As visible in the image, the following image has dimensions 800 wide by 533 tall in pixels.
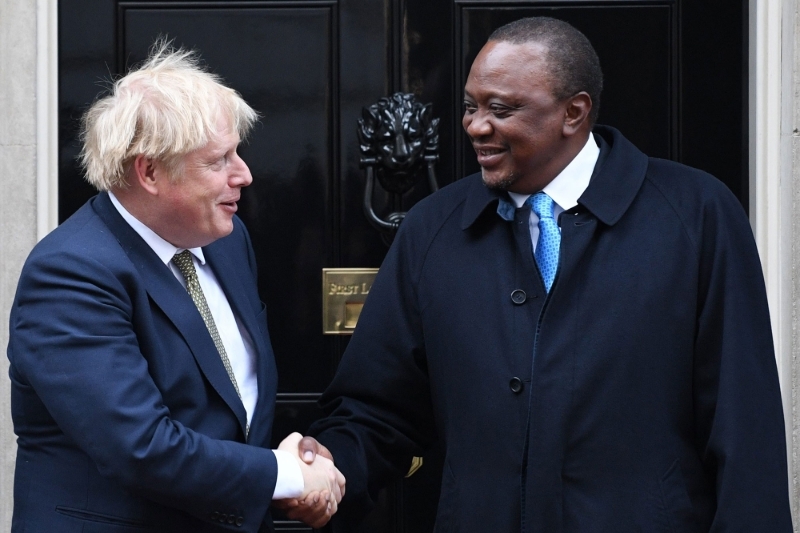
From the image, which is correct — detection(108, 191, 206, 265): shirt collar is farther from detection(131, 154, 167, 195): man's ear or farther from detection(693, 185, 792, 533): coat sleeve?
detection(693, 185, 792, 533): coat sleeve

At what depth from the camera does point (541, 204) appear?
226 cm

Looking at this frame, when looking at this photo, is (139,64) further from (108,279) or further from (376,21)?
(108,279)

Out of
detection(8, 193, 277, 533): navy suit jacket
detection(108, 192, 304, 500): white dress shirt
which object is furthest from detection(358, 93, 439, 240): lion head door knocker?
detection(8, 193, 277, 533): navy suit jacket

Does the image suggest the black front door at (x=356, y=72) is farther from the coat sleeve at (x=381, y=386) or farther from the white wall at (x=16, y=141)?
the coat sleeve at (x=381, y=386)

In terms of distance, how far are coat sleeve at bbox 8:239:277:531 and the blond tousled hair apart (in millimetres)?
219

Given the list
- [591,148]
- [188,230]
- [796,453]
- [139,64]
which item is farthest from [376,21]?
→ [796,453]

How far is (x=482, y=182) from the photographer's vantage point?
2357 mm

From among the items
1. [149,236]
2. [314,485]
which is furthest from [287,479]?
[149,236]

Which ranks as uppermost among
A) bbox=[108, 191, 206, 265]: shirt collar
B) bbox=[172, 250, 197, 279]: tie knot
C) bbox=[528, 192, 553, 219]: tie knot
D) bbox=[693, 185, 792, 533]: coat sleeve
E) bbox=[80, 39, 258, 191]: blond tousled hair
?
bbox=[80, 39, 258, 191]: blond tousled hair

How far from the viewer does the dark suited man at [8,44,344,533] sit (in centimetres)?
188

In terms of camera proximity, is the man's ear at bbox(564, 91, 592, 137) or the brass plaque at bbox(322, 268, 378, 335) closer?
the man's ear at bbox(564, 91, 592, 137)

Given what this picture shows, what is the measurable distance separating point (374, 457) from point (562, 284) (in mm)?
642

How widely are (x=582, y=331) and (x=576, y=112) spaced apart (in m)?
0.48

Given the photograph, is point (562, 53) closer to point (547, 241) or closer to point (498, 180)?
point (498, 180)
